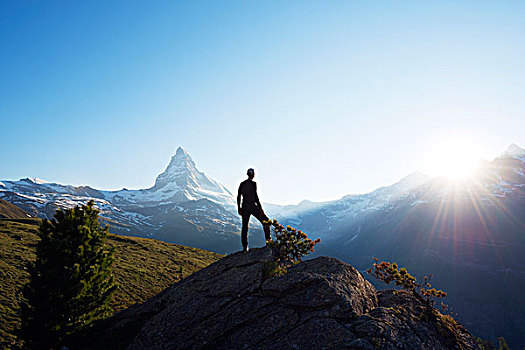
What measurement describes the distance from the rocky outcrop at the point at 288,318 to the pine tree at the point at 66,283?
2.14 metres

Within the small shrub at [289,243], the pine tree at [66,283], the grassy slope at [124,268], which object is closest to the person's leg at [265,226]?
the small shrub at [289,243]

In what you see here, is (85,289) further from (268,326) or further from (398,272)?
(398,272)

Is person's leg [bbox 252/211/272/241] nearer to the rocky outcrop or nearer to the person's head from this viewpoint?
the rocky outcrop

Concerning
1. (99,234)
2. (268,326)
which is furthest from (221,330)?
(99,234)

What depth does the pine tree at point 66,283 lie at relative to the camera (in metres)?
16.4

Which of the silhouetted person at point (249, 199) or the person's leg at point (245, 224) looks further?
the silhouetted person at point (249, 199)

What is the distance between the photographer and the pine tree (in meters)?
16.4

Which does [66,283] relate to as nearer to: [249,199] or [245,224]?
[245,224]

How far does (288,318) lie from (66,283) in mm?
14375

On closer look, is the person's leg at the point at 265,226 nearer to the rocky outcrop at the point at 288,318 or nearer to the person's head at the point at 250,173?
the rocky outcrop at the point at 288,318

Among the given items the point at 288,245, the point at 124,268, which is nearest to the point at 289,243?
the point at 288,245

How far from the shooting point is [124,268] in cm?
4581

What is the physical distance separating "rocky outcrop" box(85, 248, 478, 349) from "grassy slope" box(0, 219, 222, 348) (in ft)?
32.6

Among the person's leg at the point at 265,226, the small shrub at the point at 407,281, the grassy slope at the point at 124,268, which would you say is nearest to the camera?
the small shrub at the point at 407,281
